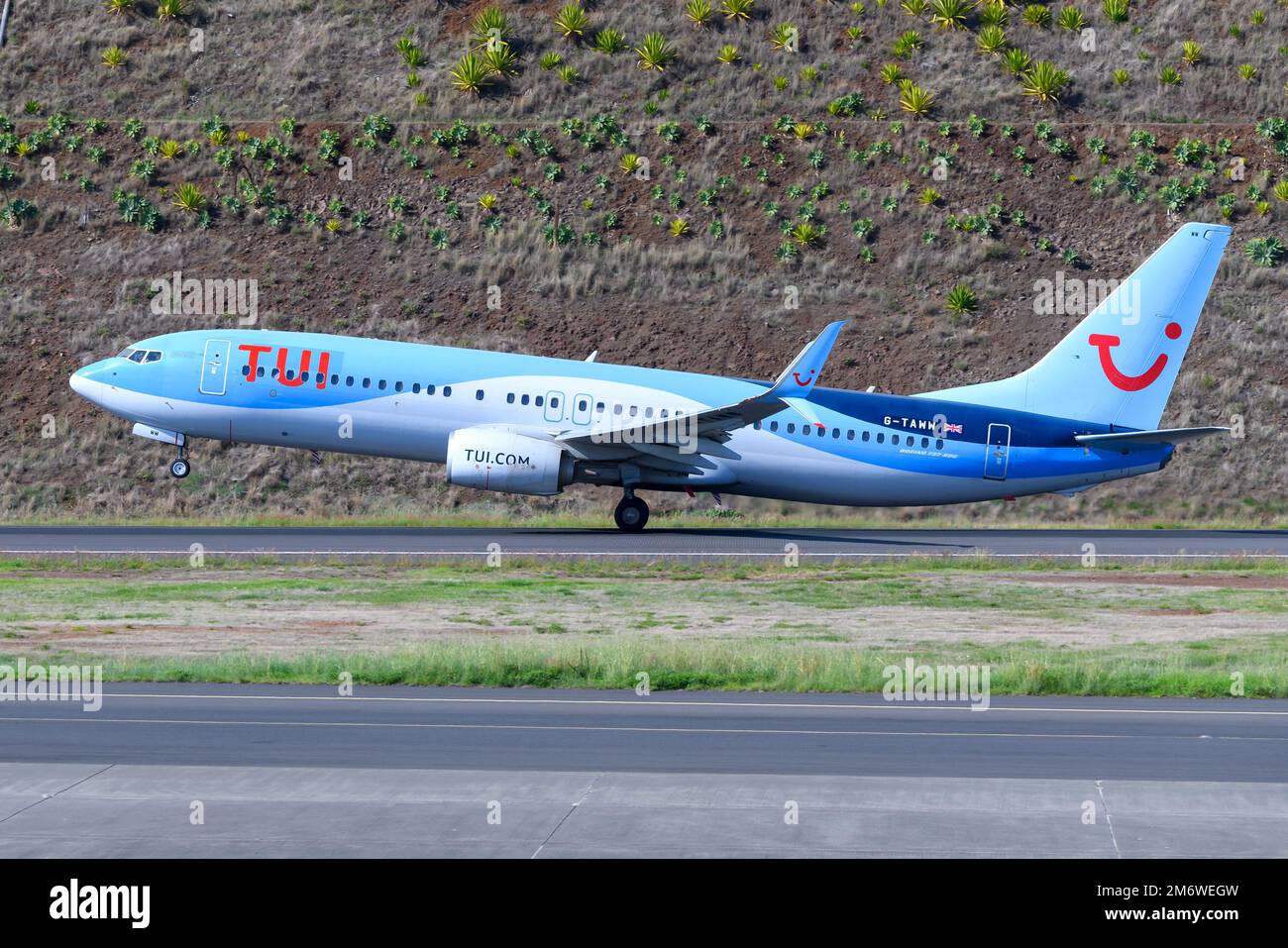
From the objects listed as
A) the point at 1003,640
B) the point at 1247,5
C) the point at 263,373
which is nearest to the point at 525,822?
the point at 1003,640

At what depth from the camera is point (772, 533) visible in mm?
40625

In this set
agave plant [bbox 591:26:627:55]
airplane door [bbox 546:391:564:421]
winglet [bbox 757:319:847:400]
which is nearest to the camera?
winglet [bbox 757:319:847:400]

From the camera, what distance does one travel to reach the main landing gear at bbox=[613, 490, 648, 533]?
131 ft

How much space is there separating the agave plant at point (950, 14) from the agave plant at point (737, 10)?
8.28m

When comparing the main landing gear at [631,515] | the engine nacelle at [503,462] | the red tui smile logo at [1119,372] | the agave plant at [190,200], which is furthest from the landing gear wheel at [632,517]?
the agave plant at [190,200]

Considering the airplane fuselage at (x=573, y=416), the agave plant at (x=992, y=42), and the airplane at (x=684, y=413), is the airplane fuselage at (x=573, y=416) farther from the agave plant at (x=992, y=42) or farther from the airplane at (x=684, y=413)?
the agave plant at (x=992, y=42)

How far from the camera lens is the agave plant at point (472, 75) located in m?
67.6

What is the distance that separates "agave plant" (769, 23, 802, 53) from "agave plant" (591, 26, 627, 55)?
21.6 feet

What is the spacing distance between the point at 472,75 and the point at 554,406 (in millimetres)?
33368

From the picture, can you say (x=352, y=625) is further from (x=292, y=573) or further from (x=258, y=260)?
(x=258, y=260)

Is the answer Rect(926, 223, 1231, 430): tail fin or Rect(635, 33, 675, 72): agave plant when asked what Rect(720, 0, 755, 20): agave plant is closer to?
Rect(635, 33, 675, 72): agave plant

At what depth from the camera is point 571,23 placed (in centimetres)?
7025

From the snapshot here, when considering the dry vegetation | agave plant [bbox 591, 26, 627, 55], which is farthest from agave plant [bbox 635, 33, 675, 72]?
agave plant [bbox 591, 26, 627, 55]

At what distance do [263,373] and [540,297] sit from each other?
73.0 ft
